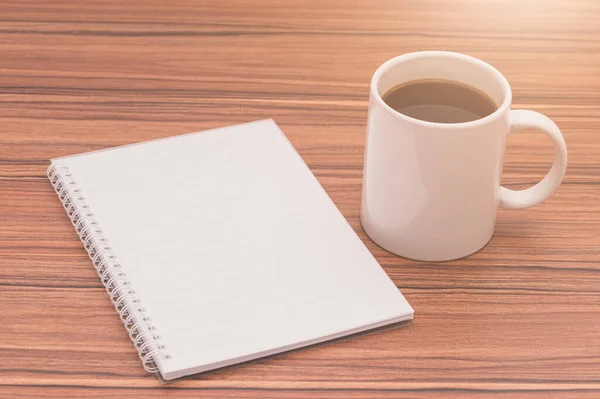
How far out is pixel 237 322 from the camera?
33.6 inches

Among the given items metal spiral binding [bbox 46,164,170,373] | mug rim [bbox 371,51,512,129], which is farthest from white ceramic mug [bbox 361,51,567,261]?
metal spiral binding [bbox 46,164,170,373]

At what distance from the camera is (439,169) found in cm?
88

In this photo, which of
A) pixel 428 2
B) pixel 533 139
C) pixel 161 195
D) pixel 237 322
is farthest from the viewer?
pixel 428 2

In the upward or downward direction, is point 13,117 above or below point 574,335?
above

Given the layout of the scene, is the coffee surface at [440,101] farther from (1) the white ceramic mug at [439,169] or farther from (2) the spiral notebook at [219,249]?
(2) the spiral notebook at [219,249]

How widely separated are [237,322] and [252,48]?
0.52 meters

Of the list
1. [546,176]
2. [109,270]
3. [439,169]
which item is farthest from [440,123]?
[109,270]

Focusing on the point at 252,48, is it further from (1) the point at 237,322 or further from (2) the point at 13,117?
(1) the point at 237,322

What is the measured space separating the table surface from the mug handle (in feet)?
0.16

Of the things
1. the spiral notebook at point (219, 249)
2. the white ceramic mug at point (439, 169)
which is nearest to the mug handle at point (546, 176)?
the white ceramic mug at point (439, 169)

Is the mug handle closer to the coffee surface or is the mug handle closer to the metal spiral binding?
the coffee surface

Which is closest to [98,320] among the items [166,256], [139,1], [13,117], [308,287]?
[166,256]

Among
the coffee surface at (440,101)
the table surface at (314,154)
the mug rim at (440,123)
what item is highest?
the mug rim at (440,123)

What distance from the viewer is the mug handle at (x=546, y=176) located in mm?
904
